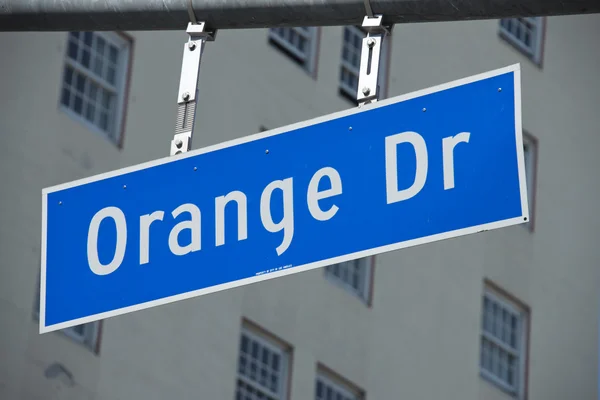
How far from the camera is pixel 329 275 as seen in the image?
82.9 feet

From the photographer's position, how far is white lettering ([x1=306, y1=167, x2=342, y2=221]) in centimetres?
582

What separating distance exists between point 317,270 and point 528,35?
781cm

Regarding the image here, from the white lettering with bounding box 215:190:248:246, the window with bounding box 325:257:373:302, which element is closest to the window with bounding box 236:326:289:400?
the window with bounding box 325:257:373:302

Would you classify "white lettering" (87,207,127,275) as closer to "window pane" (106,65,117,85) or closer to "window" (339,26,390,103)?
"window pane" (106,65,117,85)

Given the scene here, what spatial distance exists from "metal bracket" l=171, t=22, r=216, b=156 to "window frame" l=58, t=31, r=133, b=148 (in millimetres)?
15388

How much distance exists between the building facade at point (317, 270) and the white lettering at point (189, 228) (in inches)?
558

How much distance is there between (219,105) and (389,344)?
16.0 feet

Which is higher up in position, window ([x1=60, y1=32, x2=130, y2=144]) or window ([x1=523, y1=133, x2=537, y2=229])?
window ([x1=523, y1=133, x2=537, y2=229])

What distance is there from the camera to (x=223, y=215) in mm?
6012

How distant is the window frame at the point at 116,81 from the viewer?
71.1 feet

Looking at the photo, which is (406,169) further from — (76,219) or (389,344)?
(389,344)

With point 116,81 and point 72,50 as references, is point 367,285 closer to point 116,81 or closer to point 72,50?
point 116,81

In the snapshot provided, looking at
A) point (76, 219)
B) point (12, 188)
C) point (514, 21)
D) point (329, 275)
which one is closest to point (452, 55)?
point (514, 21)

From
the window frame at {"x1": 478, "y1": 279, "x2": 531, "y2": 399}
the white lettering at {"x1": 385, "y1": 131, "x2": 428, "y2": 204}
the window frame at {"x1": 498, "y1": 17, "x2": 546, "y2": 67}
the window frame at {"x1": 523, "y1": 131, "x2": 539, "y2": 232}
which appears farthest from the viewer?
the window frame at {"x1": 498, "y1": 17, "x2": 546, "y2": 67}
